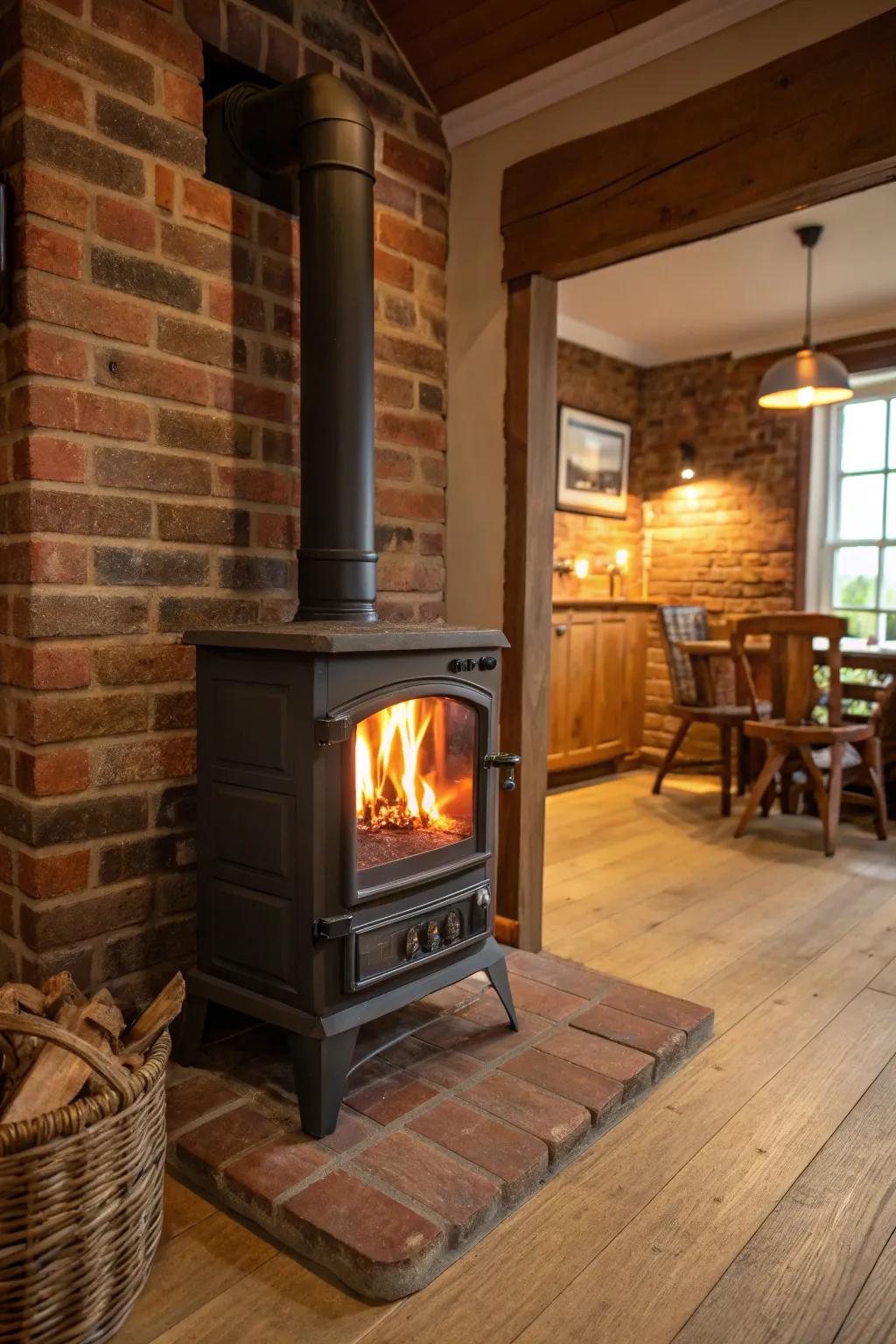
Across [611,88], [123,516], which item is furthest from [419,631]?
[611,88]

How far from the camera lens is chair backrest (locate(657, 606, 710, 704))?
454 centimetres

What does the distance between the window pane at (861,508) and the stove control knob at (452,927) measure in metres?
4.10

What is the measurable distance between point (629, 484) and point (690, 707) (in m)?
1.80

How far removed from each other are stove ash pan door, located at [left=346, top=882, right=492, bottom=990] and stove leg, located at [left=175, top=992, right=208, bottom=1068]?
382mm

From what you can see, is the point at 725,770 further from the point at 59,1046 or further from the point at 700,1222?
the point at 59,1046

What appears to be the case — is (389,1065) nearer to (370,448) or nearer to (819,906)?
(370,448)

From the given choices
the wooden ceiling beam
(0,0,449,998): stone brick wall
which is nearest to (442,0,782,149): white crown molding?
the wooden ceiling beam

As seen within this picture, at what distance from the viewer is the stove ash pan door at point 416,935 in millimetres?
1631

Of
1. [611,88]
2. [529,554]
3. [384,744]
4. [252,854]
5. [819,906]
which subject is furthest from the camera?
[819,906]

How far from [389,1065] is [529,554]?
4.26 feet

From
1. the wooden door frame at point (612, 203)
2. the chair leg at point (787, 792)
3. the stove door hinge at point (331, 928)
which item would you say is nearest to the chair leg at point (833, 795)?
the chair leg at point (787, 792)

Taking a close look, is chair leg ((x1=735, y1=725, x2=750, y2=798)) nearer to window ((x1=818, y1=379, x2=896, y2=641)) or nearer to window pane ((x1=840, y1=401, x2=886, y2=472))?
window ((x1=818, y1=379, x2=896, y2=641))

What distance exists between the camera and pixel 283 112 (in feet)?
6.15

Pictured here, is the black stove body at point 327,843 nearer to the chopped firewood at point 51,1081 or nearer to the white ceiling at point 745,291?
the chopped firewood at point 51,1081
